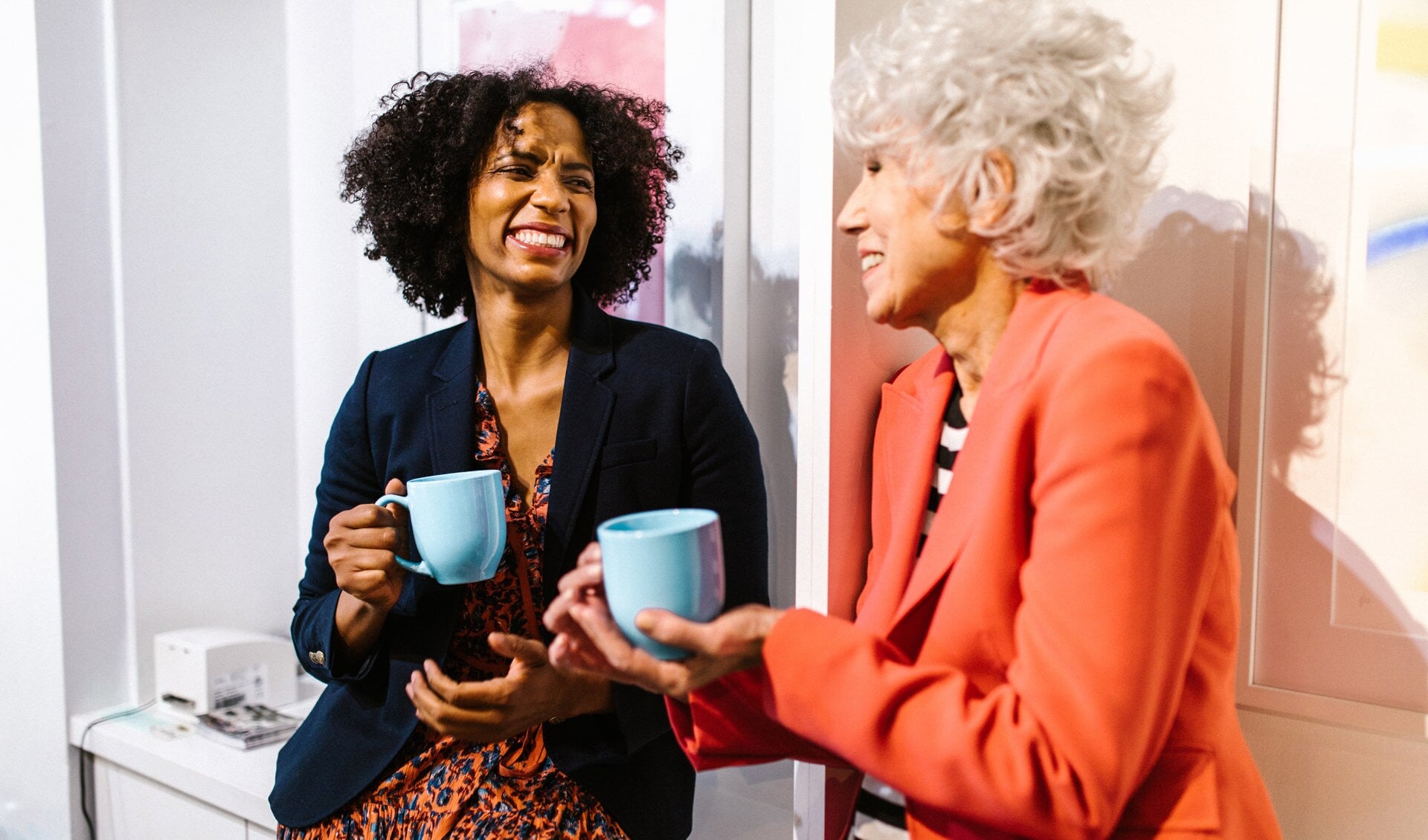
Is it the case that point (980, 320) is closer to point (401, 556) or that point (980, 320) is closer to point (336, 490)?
point (401, 556)

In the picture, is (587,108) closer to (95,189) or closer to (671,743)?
(671,743)

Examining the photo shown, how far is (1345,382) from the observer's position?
3.69 feet

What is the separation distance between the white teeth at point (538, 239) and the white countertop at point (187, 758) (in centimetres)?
112

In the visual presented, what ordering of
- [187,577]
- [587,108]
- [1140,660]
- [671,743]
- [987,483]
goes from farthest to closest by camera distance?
[187,577], [587,108], [671,743], [987,483], [1140,660]

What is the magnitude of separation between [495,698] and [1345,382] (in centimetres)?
102

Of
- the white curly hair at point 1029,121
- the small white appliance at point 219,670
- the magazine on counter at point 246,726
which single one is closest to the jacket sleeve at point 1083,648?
the white curly hair at point 1029,121

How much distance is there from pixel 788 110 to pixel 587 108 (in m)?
0.38

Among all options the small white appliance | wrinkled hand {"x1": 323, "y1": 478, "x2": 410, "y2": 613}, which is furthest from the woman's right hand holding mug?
the small white appliance

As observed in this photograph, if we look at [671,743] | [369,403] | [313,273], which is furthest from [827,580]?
[313,273]

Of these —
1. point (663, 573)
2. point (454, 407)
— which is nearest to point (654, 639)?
point (663, 573)

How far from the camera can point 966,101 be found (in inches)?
33.8

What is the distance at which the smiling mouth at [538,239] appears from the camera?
4.68 ft

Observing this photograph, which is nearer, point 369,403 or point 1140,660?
point 1140,660

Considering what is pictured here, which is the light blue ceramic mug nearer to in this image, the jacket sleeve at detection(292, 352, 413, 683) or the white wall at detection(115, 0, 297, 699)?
the jacket sleeve at detection(292, 352, 413, 683)
